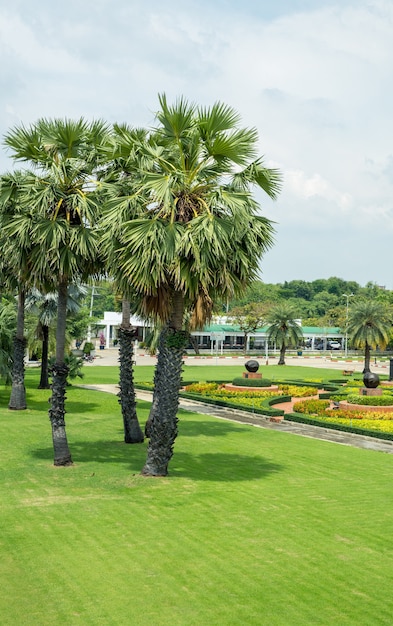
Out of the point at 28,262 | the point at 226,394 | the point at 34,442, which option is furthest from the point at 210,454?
the point at 226,394

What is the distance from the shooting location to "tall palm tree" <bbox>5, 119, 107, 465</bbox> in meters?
19.7

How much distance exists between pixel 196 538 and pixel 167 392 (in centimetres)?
526

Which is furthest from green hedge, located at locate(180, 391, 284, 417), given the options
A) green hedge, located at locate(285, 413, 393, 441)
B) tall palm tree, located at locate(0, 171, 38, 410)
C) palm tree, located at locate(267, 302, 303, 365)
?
palm tree, located at locate(267, 302, 303, 365)

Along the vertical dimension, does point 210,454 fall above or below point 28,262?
below

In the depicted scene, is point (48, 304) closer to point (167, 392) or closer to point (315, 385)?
point (315, 385)

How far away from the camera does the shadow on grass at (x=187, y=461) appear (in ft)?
65.2

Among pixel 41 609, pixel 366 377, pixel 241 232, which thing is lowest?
pixel 41 609

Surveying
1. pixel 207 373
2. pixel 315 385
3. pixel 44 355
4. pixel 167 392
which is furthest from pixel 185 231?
pixel 207 373

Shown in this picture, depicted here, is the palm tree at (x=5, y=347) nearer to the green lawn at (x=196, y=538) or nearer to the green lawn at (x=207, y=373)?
the green lawn at (x=196, y=538)

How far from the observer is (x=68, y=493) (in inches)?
680

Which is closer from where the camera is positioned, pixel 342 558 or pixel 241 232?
pixel 342 558

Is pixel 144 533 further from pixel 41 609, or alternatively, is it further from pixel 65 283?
pixel 65 283

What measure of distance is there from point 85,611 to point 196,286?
361 inches

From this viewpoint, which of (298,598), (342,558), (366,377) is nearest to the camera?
(298,598)
